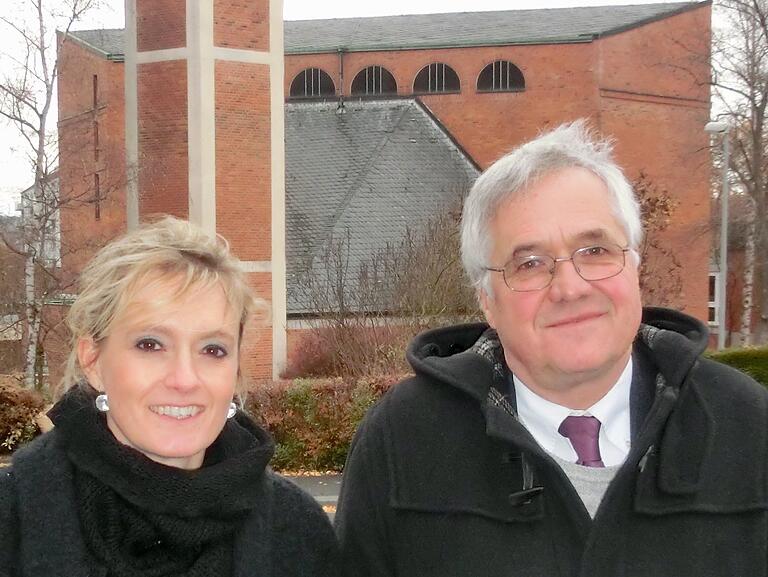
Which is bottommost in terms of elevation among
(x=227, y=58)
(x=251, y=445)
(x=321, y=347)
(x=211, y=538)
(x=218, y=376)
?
(x=321, y=347)

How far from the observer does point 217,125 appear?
23.6m

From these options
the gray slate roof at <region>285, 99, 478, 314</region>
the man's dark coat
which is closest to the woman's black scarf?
the man's dark coat

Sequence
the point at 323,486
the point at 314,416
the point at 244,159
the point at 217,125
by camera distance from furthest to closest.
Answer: the point at 244,159 → the point at 217,125 → the point at 314,416 → the point at 323,486

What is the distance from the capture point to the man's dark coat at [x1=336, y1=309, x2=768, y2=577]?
2.57 m

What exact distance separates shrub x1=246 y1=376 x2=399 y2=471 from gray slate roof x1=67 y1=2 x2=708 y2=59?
19.5 meters

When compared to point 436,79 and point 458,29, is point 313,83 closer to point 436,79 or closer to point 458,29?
point 436,79

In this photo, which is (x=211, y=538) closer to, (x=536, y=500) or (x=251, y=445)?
(x=251, y=445)

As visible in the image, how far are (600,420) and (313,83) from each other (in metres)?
32.9

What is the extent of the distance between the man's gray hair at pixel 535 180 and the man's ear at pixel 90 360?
1129mm

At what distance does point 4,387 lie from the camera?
46.2ft

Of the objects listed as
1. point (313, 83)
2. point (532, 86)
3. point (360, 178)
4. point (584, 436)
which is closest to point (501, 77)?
point (532, 86)

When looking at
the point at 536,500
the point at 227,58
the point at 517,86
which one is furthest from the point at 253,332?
the point at 517,86

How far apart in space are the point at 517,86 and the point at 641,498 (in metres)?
31.4

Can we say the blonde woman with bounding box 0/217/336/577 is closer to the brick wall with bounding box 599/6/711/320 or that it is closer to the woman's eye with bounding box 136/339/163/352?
the woman's eye with bounding box 136/339/163/352
